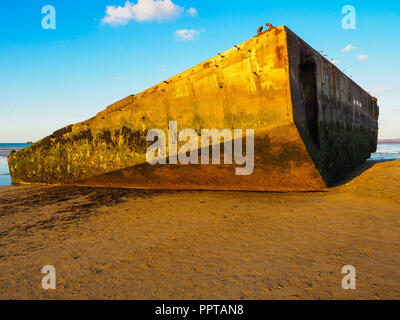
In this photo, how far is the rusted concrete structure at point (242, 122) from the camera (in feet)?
11.1

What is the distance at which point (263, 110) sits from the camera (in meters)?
3.48

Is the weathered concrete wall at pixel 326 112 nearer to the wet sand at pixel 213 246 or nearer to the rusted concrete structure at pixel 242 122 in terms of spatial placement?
the rusted concrete structure at pixel 242 122

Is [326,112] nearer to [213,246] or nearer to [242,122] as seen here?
[242,122]

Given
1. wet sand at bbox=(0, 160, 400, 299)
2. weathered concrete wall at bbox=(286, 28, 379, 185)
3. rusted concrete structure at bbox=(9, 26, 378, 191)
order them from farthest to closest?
weathered concrete wall at bbox=(286, 28, 379, 185), rusted concrete structure at bbox=(9, 26, 378, 191), wet sand at bbox=(0, 160, 400, 299)

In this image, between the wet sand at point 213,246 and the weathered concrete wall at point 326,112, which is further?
the weathered concrete wall at point 326,112

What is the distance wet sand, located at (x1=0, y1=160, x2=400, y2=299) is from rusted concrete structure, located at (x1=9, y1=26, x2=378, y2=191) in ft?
1.87

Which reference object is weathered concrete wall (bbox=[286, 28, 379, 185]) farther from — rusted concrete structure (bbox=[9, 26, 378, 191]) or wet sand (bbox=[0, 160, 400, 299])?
wet sand (bbox=[0, 160, 400, 299])

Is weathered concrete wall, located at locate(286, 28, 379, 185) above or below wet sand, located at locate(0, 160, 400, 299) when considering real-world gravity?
above

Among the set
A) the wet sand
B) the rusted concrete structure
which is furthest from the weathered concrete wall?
the wet sand

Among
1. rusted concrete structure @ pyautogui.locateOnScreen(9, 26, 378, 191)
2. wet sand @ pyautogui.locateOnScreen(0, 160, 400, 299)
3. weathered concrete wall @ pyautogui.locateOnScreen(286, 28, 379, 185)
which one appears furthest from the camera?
weathered concrete wall @ pyautogui.locateOnScreen(286, 28, 379, 185)

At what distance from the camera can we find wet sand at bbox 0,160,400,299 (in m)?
1.50

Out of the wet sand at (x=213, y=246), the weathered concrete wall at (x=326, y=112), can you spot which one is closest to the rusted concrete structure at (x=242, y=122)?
the weathered concrete wall at (x=326, y=112)

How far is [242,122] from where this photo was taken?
3.67 m

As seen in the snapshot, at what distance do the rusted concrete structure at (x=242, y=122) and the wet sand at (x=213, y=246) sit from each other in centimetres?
57
